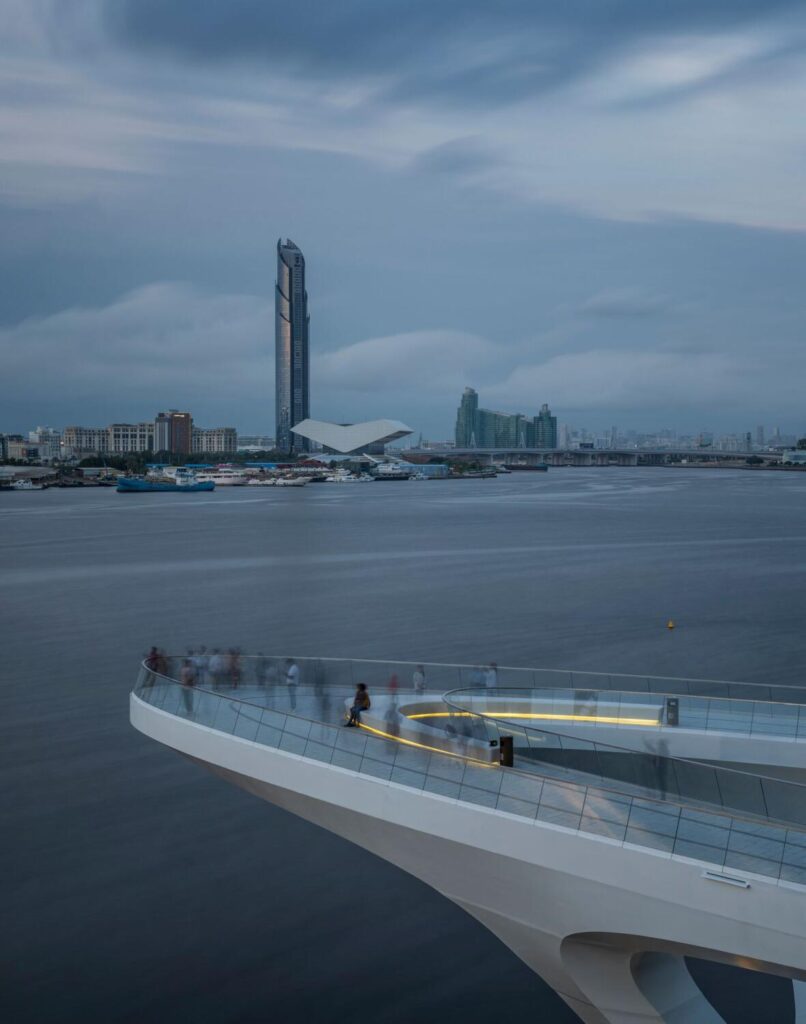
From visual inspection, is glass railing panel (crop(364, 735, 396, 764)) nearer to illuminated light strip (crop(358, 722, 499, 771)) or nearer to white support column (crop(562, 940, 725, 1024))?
illuminated light strip (crop(358, 722, 499, 771))

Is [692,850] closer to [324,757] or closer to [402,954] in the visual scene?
[324,757]

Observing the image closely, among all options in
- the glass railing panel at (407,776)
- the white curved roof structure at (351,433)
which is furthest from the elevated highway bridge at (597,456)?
the glass railing panel at (407,776)

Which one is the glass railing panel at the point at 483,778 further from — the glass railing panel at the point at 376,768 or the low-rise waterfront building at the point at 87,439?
the low-rise waterfront building at the point at 87,439

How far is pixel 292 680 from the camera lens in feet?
12.5

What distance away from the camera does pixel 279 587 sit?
12188mm

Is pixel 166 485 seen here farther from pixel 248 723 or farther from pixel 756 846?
pixel 756 846

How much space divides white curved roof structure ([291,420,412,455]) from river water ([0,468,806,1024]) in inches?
1564

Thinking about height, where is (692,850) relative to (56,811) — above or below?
above

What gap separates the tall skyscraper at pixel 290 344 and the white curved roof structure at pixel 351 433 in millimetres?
16789

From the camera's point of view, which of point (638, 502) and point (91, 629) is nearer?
point (91, 629)

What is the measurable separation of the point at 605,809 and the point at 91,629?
25.3 ft

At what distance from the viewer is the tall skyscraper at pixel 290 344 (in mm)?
80125

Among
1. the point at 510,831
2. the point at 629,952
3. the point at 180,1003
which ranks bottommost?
the point at 180,1003

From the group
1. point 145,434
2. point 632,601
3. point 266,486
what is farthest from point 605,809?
point 145,434
